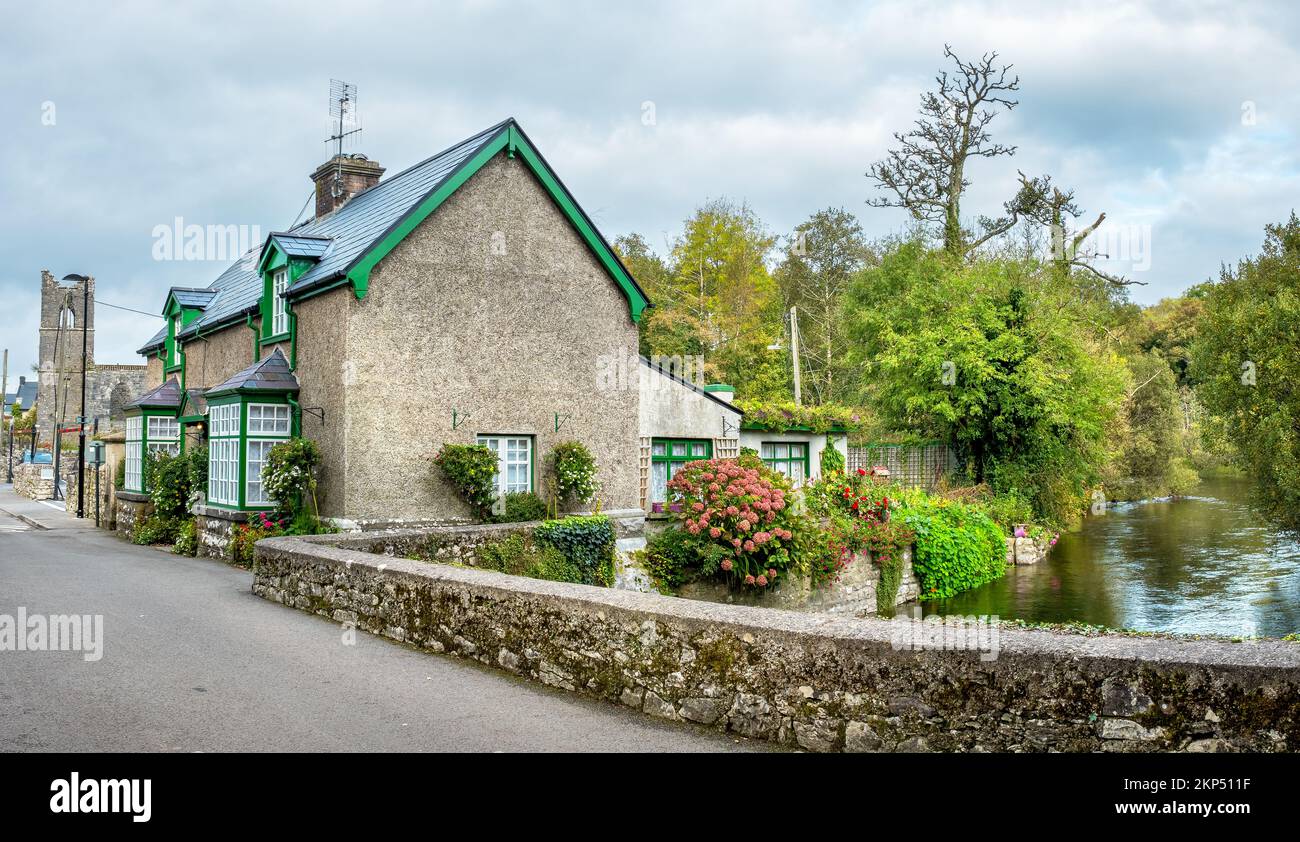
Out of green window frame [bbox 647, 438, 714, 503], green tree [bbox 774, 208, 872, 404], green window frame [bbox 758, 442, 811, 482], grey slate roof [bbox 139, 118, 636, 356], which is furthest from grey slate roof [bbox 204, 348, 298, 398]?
green tree [bbox 774, 208, 872, 404]

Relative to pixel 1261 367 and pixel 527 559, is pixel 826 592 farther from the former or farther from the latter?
pixel 1261 367

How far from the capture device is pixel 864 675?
5590mm

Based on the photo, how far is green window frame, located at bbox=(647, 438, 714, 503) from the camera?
2222 cm

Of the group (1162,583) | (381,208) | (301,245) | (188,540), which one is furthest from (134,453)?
(1162,583)

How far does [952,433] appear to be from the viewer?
30547 millimetres

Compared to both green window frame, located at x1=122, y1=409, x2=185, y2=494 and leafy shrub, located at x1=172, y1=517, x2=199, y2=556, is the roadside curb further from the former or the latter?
leafy shrub, located at x1=172, y1=517, x2=199, y2=556

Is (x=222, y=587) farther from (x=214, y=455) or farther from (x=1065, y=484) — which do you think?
(x=1065, y=484)

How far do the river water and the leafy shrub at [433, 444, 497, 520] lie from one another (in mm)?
9591

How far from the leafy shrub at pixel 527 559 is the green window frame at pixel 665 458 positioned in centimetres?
686

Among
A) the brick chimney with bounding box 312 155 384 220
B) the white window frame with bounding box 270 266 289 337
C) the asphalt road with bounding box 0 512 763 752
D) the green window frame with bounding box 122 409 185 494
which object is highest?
the brick chimney with bounding box 312 155 384 220

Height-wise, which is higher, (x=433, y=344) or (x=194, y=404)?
(x=433, y=344)

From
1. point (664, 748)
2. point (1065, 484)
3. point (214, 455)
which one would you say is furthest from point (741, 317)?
point (664, 748)
